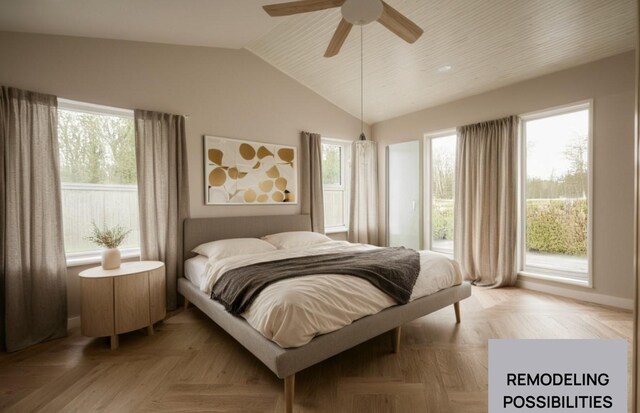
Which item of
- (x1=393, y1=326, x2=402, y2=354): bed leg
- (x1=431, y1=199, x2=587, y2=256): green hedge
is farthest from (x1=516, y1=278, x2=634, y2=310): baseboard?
(x1=393, y1=326, x2=402, y2=354): bed leg

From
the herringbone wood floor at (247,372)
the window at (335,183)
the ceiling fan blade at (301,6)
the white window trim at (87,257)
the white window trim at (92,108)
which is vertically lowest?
the herringbone wood floor at (247,372)

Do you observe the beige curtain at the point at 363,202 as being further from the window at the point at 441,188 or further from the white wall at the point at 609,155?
the white wall at the point at 609,155

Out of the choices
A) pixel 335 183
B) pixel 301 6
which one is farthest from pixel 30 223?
pixel 335 183

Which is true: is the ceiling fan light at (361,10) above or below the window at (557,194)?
above

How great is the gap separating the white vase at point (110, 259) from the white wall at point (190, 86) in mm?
490

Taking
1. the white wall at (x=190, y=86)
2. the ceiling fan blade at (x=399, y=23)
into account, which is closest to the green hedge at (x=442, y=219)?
the white wall at (x=190, y=86)

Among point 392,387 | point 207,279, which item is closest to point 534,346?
point 392,387

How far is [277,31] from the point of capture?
342 centimetres

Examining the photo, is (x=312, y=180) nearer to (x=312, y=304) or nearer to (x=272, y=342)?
(x=312, y=304)

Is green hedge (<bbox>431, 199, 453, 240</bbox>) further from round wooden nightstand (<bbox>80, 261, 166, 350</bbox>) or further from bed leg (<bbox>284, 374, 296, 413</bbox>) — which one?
round wooden nightstand (<bbox>80, 261, 166, 350</bbox>)

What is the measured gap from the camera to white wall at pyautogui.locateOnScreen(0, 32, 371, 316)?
259 centimetres

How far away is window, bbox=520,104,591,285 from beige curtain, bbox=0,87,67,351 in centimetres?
525

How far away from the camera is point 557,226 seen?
12.1 feet

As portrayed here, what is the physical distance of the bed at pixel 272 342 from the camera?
1629 mm
